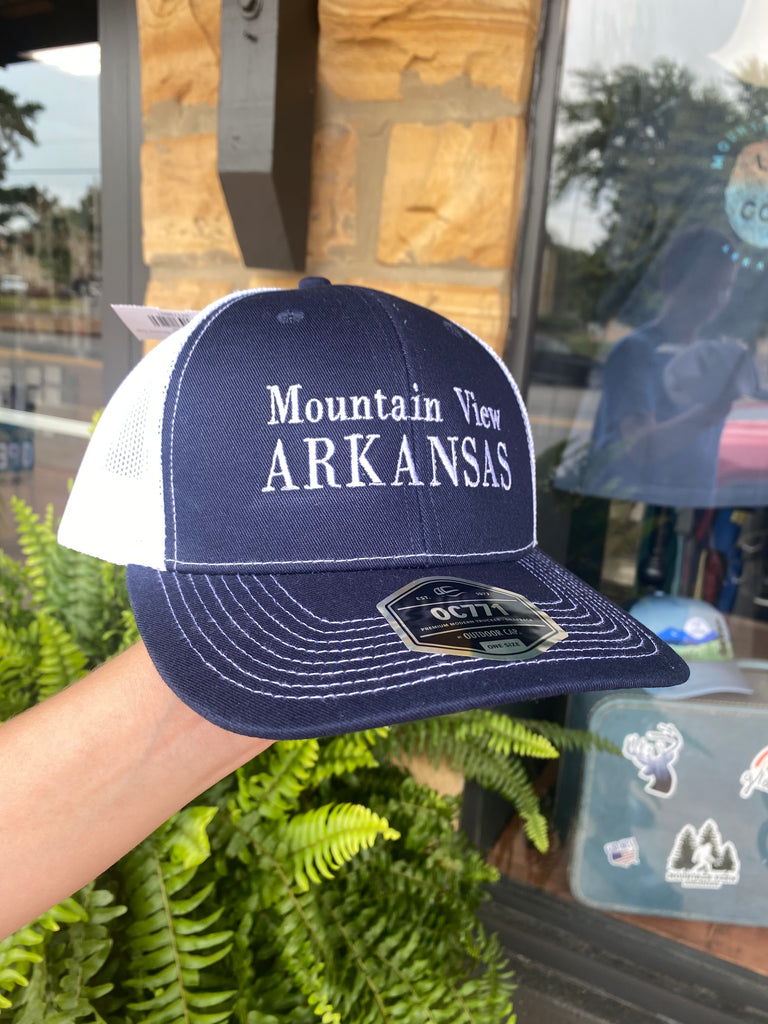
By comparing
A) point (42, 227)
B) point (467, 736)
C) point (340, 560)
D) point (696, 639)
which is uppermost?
point (42, 227)

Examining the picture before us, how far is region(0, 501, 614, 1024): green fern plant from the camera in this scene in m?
0.85

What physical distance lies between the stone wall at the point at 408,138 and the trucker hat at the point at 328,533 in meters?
0.58

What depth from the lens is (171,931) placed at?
2.88ft

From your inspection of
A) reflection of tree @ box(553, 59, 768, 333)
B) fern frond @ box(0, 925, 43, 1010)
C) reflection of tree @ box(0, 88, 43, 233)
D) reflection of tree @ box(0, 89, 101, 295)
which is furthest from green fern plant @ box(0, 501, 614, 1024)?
reflection of tree @ box(0, 88, 43, 233)

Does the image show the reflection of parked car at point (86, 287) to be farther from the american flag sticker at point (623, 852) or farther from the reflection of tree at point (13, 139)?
the american flag sticker at point (623, 852)

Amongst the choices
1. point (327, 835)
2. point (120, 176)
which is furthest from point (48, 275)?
point (327, 835)

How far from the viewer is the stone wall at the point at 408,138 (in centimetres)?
129

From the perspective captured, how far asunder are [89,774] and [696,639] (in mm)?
1374

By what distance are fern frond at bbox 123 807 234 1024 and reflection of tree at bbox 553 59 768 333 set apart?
1247 millimetres

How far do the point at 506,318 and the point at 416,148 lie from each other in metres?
0.37

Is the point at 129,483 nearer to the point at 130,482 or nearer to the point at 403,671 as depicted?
the point at 130,482

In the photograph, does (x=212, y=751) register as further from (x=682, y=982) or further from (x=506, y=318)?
(x=682, y=982)

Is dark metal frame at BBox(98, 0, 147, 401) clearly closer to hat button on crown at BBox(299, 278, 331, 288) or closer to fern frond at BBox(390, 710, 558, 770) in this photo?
hat button on crown at BBox(299, 278, 331, 288)

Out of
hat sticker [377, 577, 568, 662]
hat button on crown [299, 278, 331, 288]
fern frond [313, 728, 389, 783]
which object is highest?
hat button on crown [299, 278, 331, 288]
